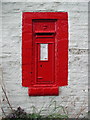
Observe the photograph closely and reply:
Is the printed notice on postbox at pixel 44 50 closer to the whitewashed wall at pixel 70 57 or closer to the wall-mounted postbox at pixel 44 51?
the wall-mounted postbox at pixel 44 51

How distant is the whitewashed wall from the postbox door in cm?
41

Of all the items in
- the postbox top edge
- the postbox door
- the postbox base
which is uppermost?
the postbox top edge

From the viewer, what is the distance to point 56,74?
7.55 meters

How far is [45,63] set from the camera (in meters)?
7.56

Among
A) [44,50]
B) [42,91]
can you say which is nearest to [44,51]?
[44,50]

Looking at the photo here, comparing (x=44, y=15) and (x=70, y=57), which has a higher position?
(x=44, y=15)

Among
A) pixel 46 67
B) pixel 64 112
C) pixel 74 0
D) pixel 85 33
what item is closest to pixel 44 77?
pixel 46 67

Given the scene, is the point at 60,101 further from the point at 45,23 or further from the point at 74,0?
the point at 74,0

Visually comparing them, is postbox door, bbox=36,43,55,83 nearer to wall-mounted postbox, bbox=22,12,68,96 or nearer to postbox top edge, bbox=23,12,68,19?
wall-mounted postbox, bbox=22,12,68,96

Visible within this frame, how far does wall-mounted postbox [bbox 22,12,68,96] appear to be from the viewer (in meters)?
7.48

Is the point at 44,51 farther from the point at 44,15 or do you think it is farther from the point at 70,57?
the point at 44,15

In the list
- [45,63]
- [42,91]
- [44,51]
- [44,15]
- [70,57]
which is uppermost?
[44,15]

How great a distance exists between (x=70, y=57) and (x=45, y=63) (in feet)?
2.01

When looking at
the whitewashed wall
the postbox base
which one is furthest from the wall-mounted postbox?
the whitewashed wall
